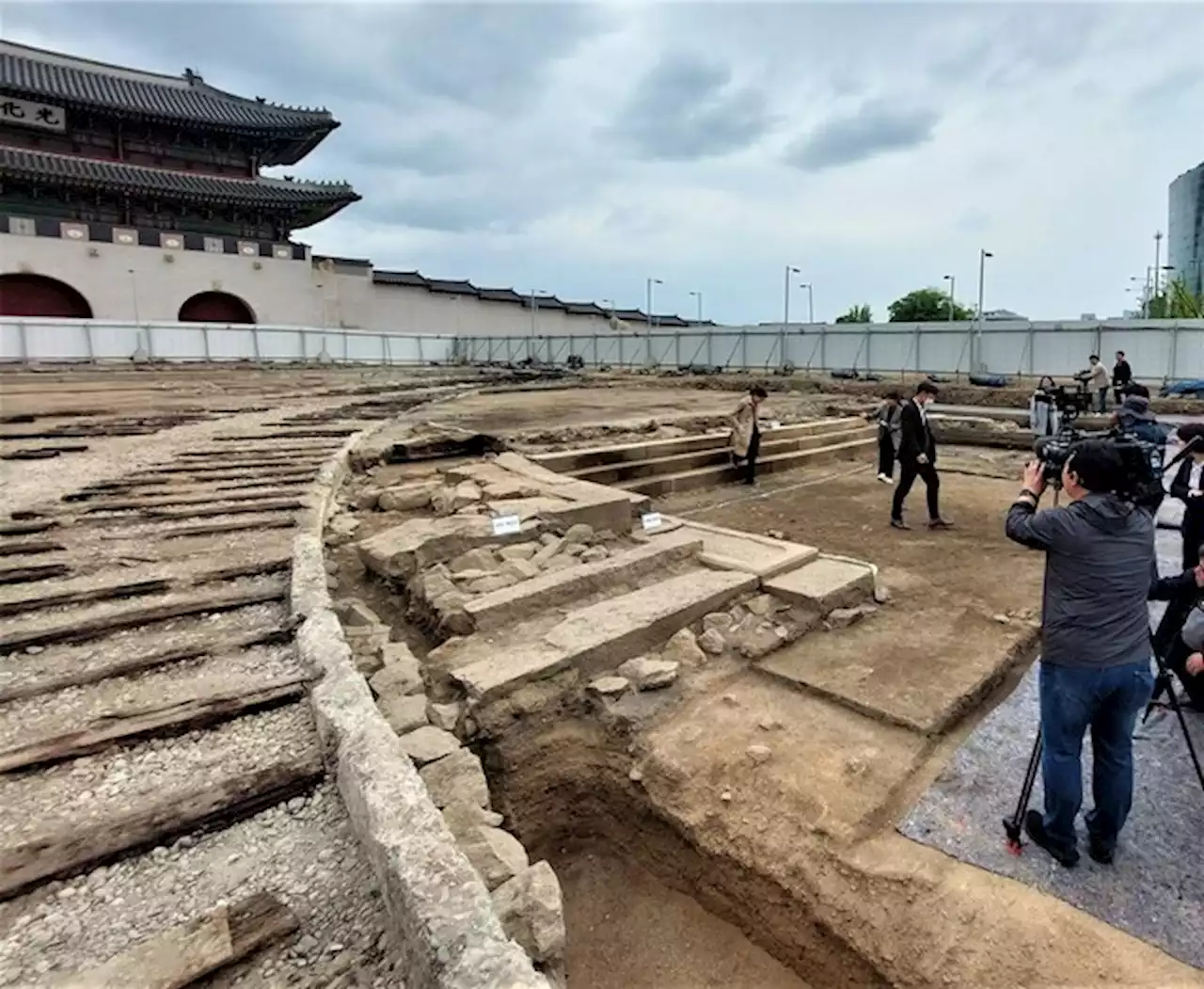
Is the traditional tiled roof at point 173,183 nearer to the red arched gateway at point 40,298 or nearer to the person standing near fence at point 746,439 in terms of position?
the red arched gateway at point 40,298

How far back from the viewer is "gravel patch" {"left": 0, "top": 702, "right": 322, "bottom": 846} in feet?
7.38

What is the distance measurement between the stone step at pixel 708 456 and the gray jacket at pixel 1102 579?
6295 millimetres

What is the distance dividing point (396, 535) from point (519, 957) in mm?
Result: 4316

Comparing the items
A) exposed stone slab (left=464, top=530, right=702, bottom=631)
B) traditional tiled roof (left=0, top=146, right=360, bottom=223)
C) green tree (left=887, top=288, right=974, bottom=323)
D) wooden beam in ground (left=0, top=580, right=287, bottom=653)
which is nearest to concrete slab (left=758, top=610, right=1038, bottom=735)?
exposed stone slab (left=464, top=530, right=702, bottom=631)

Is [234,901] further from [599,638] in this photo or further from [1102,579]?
[1102,579]

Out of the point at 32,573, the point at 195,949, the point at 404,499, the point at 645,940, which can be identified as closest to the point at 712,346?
the point at 404,499

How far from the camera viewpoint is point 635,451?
9523mm

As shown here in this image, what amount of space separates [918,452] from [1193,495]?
2873 mm

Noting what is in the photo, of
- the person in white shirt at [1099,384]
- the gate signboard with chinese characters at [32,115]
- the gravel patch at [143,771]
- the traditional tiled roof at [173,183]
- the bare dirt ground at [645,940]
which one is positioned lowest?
the bare dirt ground at [645,940]

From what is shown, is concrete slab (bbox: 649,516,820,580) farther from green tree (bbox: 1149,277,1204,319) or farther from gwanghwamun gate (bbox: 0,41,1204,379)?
green tree (bbox: 1149,277,1204,319)

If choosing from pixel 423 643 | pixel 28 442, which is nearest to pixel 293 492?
pixel 423 643

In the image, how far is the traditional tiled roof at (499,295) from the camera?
1692 inches

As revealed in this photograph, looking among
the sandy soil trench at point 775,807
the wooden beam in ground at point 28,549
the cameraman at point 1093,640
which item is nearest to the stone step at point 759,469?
the sandy soil trench at point 775,807

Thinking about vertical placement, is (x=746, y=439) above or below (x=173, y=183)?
below
